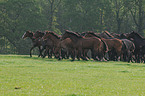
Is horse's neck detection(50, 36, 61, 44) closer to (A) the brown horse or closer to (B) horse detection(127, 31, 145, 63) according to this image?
(A) the brown horse

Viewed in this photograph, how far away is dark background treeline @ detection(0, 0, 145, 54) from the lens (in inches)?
1970

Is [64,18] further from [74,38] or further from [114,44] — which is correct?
[74,38]

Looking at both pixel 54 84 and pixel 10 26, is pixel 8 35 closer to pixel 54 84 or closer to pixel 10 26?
pixel 10 26

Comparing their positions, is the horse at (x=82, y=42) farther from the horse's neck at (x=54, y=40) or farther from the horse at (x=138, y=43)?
the horse at (x=138, y=43)

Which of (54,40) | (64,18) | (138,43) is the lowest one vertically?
(138,43)

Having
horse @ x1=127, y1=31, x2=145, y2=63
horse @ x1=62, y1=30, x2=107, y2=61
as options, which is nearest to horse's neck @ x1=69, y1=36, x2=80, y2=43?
horse @ x1=62, y1=30, x2=107, y2=61

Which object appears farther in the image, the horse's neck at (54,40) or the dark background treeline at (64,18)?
the dark background treeline at (64,18)

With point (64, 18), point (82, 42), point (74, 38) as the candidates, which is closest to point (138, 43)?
point (82, 42)

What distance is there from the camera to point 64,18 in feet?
213

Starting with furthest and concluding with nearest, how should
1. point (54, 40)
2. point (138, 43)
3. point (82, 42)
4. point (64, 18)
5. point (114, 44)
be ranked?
point (64, 18)
point (138, 43)
point (54, 40)
point (114, 44)
point (82, 42)

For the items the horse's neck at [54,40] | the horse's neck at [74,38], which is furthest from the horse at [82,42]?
the horse's neck at [54,40]

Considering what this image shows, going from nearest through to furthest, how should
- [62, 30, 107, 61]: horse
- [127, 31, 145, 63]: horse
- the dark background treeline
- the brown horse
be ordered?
[62, 30, 107, 61]: horse < the brown horse < [127, 31, 145, 63]: horse < the dark background treeline

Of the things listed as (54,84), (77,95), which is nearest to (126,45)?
(54,84)

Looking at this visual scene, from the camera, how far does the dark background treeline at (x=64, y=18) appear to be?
164 ft
